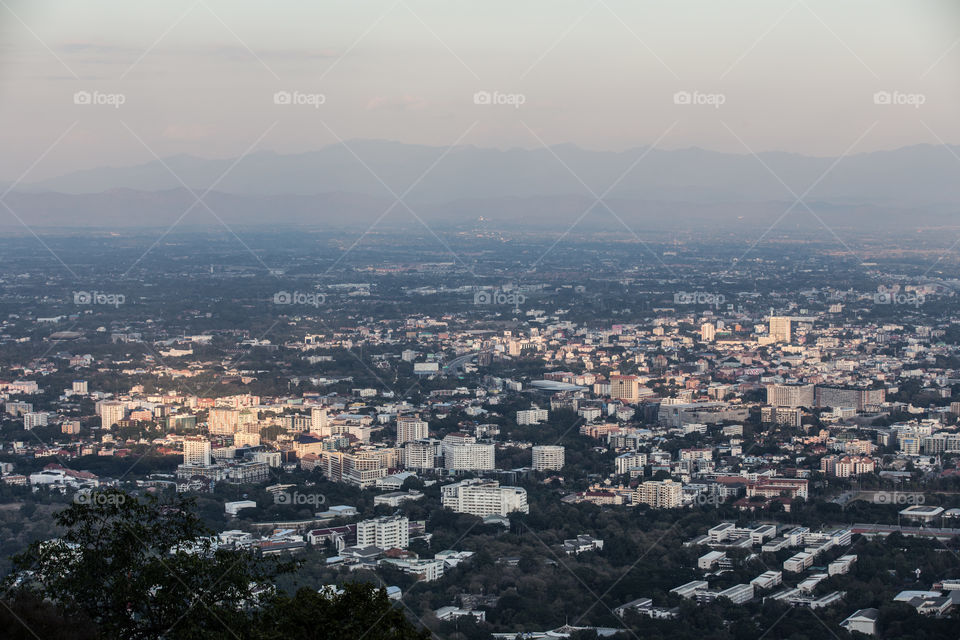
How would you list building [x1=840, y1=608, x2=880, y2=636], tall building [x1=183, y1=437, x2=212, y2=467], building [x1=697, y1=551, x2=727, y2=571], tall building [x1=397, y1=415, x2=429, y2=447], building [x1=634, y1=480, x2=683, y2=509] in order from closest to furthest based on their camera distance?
building [x1=840, y1=608, x2=880, y2=636] → building [x1=697, y1=551, x2=727, y2=571] → building [x1=634, y1=480, x2=683, y2=509] → tall building [x1=183, y1=437, x2=212, y2=467] → tall building [x1=397, y1=415, x2=429, y2=447]

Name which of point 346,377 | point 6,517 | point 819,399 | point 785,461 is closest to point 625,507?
point 785,461

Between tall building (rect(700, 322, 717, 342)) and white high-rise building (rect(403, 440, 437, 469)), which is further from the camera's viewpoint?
tall building (rect(700, 322, 717, 342))

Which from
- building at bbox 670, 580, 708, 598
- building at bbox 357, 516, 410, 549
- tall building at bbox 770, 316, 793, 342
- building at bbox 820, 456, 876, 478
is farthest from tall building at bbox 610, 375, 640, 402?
building at bbox 670, 580, 708, 598

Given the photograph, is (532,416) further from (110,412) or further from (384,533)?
(384,533)

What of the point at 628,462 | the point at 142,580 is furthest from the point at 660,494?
the point at 142,580

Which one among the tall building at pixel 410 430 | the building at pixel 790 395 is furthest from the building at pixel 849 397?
the tall building at pixel 410 430

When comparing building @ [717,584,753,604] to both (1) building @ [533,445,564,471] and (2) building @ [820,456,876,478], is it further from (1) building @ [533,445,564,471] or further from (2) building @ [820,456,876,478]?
(1) building @ [533,445,564,471]

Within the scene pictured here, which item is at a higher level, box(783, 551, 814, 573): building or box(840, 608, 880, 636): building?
box(783, 551, 814, 573): building
